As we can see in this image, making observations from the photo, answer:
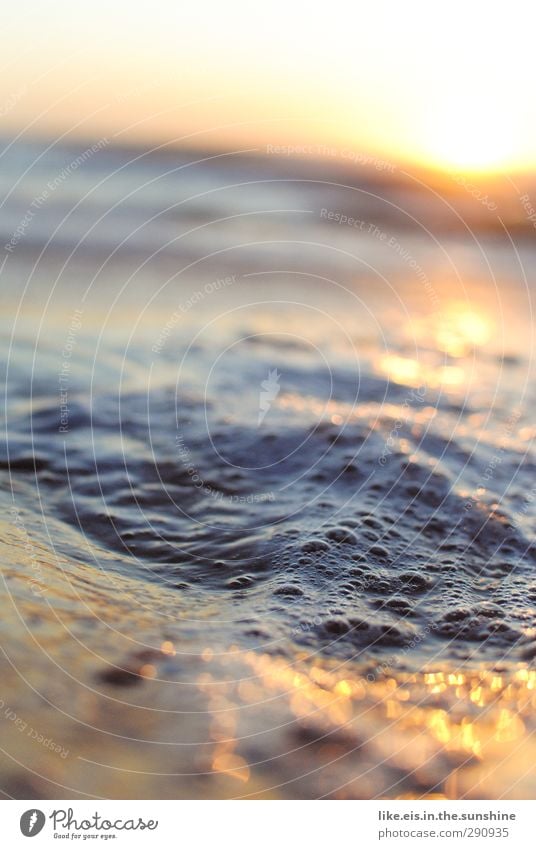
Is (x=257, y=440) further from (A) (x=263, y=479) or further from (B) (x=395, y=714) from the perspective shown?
(B) (x=395, y=714)

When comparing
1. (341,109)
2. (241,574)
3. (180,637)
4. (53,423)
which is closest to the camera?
(180,637)

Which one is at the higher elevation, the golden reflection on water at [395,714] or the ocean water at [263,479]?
the ocean water at [263,479]

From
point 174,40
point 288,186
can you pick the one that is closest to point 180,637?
point 174,40

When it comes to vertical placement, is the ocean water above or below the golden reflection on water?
above

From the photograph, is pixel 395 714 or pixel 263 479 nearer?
pixel 395 714

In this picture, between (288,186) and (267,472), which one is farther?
(288,186)

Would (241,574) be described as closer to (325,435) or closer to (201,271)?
(325,435)

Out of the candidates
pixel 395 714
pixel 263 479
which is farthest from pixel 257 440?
pixel 395 714

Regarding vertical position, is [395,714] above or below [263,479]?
below
